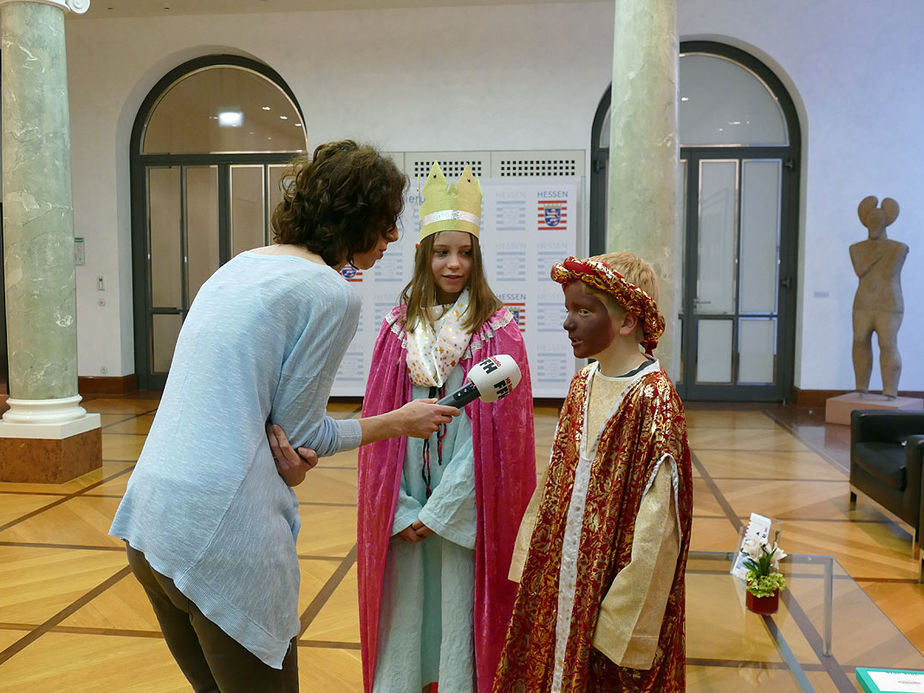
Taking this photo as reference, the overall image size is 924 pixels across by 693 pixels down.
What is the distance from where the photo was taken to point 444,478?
217 cm

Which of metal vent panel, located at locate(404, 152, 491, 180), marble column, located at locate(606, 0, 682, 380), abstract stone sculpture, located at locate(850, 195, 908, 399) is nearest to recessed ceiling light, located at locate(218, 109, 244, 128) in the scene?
metal vent panel, located at locate(404, 152, 491, 180)

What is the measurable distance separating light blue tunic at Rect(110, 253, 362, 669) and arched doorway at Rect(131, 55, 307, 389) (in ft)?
27.8

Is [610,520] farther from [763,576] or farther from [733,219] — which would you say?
[733,219]

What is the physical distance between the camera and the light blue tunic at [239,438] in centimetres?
139

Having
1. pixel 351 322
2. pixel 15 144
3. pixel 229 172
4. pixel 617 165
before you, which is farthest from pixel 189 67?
pixel 351 322

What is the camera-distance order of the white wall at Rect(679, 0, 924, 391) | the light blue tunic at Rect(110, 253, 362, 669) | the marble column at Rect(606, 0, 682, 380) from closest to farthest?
1. the light blue tunic at Rect(110, 253, 362, 669)
2. the marble column at Rect(606, 0, 682, 380)
3. the white wall at Rect(679, 0, 924, 391)

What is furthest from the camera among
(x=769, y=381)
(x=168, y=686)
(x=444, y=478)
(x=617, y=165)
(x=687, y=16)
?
(x=769, y=381)

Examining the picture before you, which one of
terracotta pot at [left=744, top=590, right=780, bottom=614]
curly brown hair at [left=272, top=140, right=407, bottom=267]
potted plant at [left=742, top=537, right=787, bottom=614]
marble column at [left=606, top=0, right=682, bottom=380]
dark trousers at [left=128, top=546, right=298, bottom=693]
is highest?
marble column at [left=606, top=0, right=682, bottom=380]

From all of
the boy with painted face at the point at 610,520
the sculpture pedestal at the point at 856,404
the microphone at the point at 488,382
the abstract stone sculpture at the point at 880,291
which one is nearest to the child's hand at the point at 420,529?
the boy with painted face at the point at 610,520

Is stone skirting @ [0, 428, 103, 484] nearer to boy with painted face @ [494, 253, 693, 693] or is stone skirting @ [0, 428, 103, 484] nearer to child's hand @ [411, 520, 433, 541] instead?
child's hand @ [411, 520, 433, 541]

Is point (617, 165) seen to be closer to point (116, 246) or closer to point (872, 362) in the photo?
point (872, 362)

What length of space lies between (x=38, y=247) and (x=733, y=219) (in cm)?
701

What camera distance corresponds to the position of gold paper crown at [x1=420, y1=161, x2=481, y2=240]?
2.26 m

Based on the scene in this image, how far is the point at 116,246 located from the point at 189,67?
2311mm
